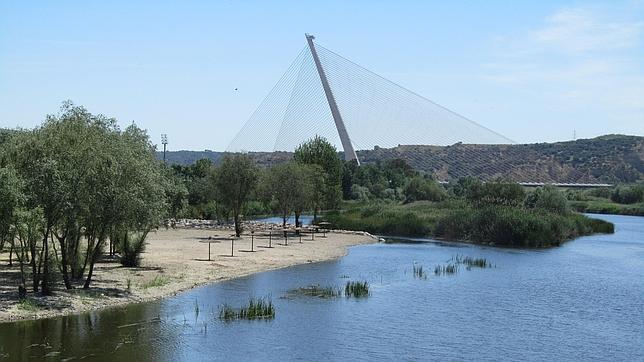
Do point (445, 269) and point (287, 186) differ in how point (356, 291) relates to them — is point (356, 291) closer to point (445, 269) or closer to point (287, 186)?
point (445, 269)

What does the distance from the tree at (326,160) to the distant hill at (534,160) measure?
51685mm

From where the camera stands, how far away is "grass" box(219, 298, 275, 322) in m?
25.1

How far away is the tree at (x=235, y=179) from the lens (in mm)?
55750

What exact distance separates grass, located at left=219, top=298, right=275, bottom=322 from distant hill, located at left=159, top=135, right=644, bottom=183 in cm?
9922

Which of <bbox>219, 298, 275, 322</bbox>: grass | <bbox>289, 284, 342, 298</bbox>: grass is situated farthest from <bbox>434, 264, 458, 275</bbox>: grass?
<bbox>219, 298, 275, 322</bbox>: grass

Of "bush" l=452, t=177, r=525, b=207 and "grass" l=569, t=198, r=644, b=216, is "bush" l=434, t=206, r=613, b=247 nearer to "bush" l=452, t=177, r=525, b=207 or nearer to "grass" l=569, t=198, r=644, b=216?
"bush" l=452, t=177, r=525, b=207

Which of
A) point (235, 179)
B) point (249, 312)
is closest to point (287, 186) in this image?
point (235, 179)

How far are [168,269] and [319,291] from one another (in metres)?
7.35

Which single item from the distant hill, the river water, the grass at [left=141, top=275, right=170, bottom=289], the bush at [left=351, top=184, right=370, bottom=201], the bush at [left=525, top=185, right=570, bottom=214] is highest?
the distant hill

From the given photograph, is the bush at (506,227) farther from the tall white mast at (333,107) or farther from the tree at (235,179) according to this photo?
the tall white mast at (333,107)

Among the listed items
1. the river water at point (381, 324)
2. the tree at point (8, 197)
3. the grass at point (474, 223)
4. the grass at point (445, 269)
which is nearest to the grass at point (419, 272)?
the river water at point (381, 324)

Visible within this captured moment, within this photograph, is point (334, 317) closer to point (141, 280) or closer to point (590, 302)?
point (141, 280)

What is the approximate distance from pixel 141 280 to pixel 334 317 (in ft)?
28.6

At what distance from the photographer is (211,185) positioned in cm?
5694
